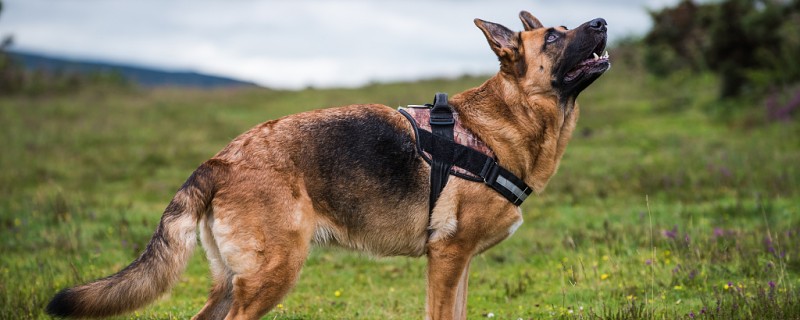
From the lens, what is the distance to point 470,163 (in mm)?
5082

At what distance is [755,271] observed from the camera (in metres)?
6.99

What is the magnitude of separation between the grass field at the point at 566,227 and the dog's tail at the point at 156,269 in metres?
0.20

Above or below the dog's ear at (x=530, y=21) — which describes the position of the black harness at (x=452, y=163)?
below

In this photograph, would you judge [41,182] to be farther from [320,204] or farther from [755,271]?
[755,271]

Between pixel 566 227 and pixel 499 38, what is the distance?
5.03m

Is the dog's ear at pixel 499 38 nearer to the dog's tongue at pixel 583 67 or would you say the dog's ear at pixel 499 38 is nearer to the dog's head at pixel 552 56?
the dog's head at pixel 552 56

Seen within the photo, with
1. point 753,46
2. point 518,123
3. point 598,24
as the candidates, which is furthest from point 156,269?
point 753,46

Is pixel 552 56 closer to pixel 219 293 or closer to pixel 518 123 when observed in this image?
pixel 518 123

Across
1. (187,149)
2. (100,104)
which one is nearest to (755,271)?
(187,149)

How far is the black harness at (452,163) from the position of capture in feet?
16.6

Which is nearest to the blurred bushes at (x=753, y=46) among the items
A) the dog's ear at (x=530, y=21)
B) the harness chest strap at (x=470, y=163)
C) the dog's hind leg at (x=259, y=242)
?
the dog's ear at (x=530, y=21)

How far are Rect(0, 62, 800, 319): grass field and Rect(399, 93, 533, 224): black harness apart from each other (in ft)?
4.19

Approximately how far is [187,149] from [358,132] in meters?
13.7

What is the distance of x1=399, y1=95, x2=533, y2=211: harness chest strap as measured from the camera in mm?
5055
